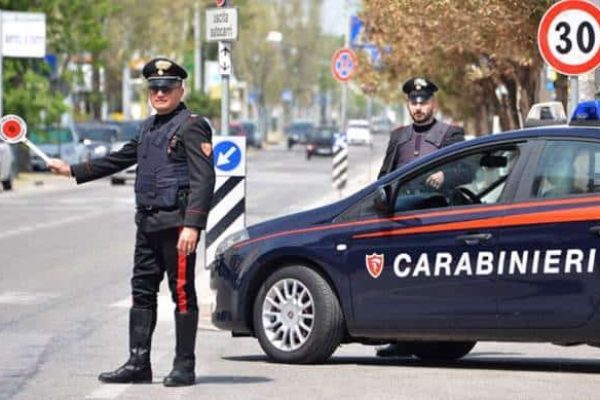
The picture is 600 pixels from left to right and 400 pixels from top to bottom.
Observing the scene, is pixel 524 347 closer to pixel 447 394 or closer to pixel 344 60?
pixel 447 394

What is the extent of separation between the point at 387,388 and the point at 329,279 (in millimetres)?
1232

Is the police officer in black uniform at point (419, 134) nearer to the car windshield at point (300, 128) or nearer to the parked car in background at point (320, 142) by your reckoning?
the parked car in background at point (320, 142)

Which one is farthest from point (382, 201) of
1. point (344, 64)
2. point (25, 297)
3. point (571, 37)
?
point (344, 64)

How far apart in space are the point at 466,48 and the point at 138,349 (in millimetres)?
20570

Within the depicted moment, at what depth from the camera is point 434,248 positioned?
36.3 feet

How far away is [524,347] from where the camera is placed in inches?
531

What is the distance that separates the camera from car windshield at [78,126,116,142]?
56344 millimetres

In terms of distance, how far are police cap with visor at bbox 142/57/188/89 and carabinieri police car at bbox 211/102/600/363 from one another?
1688 millimetres

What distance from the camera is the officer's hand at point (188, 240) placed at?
10055 mm

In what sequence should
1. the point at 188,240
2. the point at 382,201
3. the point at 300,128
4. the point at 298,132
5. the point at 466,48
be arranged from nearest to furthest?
the point at 188,240, the point at 382,201, the point at 466,48, the point at 298,132, the point at 300,128

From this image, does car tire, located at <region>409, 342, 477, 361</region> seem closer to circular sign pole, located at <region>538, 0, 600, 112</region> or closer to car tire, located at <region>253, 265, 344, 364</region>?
car tire, located at <region>253, 265, 344, 364</region>

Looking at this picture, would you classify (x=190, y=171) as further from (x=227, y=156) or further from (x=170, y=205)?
(x=227, y=156)

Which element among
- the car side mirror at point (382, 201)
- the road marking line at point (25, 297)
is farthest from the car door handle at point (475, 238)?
the road marking line at point (25, 297)

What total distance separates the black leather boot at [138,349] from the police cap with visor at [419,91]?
11.0ft
